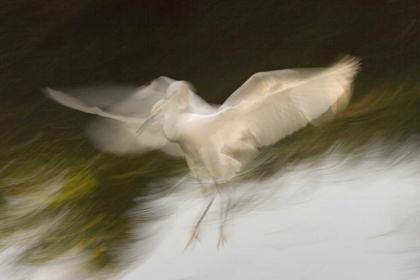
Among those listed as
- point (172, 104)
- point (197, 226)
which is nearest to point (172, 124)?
point (172, 104)

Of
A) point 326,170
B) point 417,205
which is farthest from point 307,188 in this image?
point 417,205

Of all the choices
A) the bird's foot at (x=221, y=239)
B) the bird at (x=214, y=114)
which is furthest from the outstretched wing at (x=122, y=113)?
the bird's foot at (x=221, y=239)

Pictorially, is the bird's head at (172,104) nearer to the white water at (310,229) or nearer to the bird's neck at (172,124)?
the bird's neck at (172,124)

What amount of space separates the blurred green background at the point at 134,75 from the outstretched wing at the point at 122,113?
13 millimetres

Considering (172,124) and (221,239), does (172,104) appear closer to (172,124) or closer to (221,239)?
(172,124)

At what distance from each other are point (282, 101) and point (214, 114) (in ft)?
0.27

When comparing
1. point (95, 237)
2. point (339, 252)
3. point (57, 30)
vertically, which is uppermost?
point (57, 30)

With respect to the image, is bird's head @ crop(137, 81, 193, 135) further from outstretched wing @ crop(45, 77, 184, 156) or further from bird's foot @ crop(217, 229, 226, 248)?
bird's foot @ crop(217, 229, 226, 248)

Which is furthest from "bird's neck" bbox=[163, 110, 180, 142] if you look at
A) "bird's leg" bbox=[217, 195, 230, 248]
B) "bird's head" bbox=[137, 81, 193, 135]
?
"bird's leg" bbox=[217, 195, 230, 248]

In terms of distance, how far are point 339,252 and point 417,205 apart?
0.12 m

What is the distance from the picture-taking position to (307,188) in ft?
2.13

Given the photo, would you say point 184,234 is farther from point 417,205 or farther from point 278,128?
point 417,205

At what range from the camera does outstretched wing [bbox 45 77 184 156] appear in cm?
65

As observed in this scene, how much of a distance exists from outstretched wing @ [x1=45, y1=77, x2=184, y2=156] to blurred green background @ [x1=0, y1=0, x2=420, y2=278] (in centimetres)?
1
